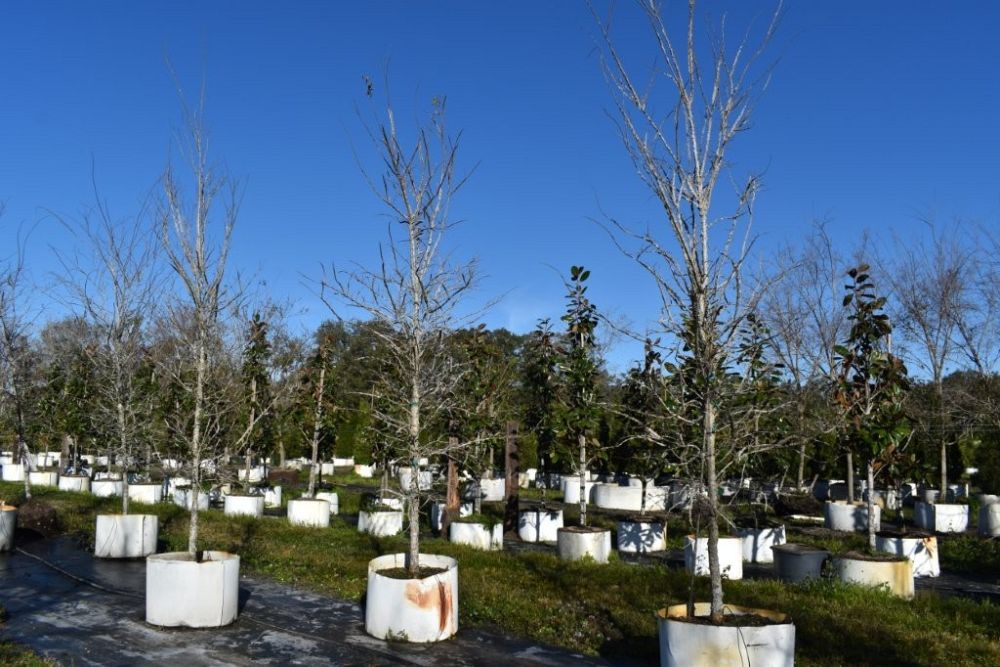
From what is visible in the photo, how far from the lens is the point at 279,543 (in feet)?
42.0

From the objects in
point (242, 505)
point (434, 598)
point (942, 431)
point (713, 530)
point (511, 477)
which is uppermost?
point (942, 431)

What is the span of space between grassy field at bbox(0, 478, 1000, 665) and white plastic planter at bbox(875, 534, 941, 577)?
164 centimetres

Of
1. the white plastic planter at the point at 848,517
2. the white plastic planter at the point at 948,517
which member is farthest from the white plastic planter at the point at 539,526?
the white plastic planter at the point at 948,517

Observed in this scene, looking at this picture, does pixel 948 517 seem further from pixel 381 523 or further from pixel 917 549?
pixel 381 523

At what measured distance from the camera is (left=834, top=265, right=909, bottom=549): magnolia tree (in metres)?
10.3

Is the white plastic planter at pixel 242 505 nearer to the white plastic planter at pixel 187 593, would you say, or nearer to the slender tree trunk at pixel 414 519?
the white plastic planter at pixel 187 593

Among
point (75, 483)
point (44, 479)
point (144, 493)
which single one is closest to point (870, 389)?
point (144, 493)

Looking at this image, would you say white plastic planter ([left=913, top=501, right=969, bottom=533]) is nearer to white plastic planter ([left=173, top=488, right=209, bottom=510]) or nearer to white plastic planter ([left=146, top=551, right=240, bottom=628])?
white plastic planter ([left=146, top=551, right=240, bottom=628])

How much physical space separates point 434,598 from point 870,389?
7.20m

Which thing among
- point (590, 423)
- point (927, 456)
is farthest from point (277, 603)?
point (927, 456)

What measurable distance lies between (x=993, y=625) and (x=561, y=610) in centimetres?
470

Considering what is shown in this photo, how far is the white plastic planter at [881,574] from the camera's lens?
374 inches

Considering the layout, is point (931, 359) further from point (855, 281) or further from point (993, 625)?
point (993, 625)

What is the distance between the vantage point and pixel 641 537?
556 inches
